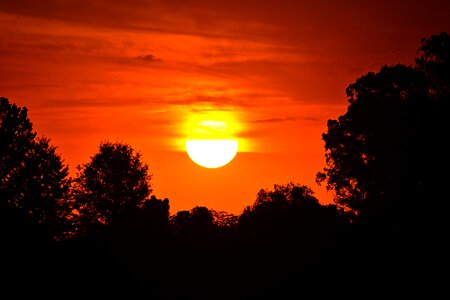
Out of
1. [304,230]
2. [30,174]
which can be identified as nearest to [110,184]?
[30,174]

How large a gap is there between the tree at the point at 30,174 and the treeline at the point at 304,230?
0.46ft

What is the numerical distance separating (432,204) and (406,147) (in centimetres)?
823

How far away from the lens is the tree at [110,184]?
118m

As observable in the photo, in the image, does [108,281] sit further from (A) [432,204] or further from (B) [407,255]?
(A) [432,204]

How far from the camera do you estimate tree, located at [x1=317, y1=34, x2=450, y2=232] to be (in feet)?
244

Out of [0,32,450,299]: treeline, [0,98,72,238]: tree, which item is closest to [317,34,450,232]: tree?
[0,32,450,299]: treeline

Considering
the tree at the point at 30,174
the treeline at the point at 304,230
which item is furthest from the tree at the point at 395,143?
the tree at the point at 30,174

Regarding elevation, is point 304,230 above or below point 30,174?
below

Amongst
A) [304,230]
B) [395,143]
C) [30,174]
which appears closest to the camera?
[304,230]

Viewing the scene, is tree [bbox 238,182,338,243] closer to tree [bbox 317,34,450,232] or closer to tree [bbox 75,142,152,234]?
tree [bbox 317,34,450,232]

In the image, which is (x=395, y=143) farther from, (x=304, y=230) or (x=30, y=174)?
(x=30, y=174)

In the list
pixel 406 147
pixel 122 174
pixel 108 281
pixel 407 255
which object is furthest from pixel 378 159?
pixel 122 174

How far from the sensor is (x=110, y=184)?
120062mm

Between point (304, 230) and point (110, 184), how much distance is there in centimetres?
5668
